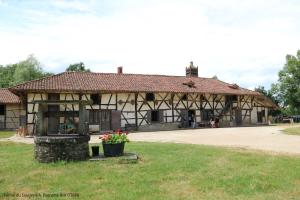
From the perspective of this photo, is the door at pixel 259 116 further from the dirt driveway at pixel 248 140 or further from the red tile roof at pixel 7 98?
the red tile roof at pixel 7 98

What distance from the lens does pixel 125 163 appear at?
396 inches

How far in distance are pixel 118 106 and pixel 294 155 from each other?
19403 mm

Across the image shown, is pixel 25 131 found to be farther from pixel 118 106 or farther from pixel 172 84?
pixel 172 84

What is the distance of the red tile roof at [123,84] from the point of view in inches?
1062

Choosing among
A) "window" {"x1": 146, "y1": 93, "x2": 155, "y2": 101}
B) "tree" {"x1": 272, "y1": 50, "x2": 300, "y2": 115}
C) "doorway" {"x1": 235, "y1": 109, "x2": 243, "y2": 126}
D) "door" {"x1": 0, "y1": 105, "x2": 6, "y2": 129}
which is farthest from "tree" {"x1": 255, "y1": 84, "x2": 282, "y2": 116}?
"door" {"x1": 0, "y1": 105, "x2": 6, "y2": 129}

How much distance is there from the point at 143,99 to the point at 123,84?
201 centimetres

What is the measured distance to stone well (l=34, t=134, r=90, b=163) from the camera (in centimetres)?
1048

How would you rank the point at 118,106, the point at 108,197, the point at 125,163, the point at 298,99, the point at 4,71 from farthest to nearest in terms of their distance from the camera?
the point at 4,71 < the point at 298,99 < the point at 118,106 < the point at 125,163 < the point at 108,197

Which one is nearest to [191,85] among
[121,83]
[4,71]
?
[121,83]

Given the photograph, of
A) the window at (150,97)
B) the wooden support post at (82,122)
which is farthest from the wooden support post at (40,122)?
the window at (150,97)

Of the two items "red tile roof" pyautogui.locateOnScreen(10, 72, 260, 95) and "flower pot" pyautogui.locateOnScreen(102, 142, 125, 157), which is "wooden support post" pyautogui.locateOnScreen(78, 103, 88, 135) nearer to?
"flower pot" pyautogui.locateOnScreen(102, 142, 125, 157)

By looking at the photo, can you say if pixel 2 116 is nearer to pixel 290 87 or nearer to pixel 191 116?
pixel 191 116

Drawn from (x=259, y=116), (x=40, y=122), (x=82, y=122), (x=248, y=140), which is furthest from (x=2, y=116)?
(x=82, y=122)

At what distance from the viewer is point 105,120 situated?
28703 mm
